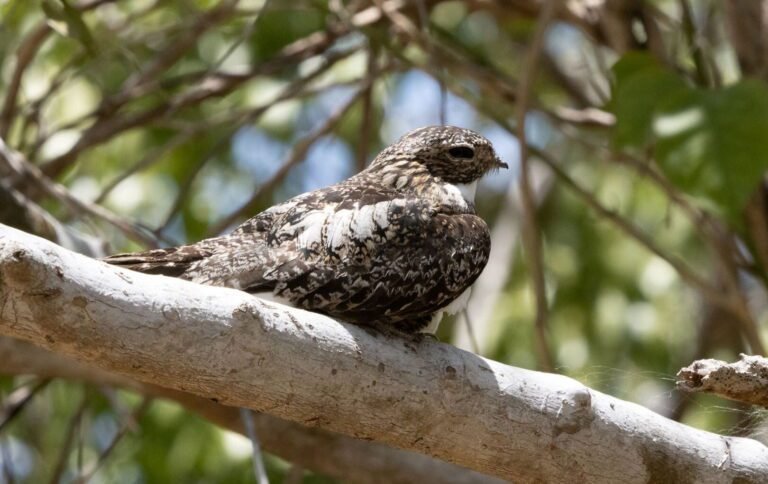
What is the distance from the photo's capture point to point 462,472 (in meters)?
3.64

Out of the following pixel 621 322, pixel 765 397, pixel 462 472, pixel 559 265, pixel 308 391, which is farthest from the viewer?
pixel 559 265

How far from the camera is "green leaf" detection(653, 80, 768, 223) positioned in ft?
9.84

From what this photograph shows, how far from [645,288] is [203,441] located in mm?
1897

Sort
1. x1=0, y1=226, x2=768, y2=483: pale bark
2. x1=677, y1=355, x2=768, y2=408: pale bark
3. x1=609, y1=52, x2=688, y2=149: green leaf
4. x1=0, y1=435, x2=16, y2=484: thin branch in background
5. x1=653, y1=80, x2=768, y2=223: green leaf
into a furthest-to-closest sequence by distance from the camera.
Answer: x1=0, y1=435, x2=16, y2=484: thin branch in background → x1=609, y1=52, x2=688, y2=149: green leaf → x1=653, y1=80, x2=768, y2=223: green leaf → x1=677, y1=355, x2=768, y2=408: pale bark → x1=0, y1=226, x2=768, y2=483: pale bark

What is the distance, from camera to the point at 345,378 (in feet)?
6.94

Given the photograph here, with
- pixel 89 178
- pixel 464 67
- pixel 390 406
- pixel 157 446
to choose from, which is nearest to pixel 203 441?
pixel 157 446

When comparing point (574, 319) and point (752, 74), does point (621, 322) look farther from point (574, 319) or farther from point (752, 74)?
point (752, 74)

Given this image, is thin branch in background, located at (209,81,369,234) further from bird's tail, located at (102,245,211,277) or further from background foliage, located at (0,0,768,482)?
bird's tail, located at (102,245,211,277)

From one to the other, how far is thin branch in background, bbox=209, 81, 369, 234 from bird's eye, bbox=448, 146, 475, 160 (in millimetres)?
950

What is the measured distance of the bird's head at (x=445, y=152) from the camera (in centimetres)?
320

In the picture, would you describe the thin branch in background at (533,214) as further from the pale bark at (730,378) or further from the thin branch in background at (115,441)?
the thin branch in background at (115,441)

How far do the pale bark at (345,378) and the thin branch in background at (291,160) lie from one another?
182cm

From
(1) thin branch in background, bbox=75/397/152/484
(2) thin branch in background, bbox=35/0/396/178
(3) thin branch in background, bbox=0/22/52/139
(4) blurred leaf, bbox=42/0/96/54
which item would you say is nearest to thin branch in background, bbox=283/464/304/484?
(1) thin branch in background, bbox=75/397/152/484

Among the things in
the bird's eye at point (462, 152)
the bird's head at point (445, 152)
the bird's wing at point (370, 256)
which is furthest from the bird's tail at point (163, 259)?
the bird's eye at point (462, 152)
